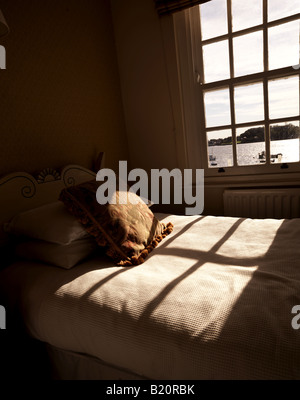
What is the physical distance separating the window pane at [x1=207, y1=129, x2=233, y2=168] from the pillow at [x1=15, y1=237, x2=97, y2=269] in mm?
1417

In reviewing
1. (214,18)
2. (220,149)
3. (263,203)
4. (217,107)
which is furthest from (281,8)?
(263,203)

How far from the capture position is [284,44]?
1946 millimetres

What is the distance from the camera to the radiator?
1.99m

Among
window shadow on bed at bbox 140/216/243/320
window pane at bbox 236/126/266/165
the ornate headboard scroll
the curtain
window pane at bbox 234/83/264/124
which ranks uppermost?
the curtain

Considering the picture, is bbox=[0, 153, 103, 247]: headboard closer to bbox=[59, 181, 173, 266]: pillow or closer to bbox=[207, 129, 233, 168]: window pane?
bbox=[59, 181, 173, 266]: pillow

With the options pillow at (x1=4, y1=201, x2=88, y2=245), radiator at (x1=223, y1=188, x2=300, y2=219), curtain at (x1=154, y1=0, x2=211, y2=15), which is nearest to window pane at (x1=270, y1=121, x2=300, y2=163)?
radiator at (x1=223, y1=188, x2=300, y2=219)

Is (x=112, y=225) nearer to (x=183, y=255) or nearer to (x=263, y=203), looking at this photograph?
(x=183, y=255)

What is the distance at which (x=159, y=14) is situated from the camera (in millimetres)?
2143

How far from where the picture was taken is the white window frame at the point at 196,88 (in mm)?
2035

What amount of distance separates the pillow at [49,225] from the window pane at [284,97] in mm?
1721

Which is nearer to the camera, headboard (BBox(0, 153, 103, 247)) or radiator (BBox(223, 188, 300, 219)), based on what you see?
headboard (BBox(0, 153, 103, 247))

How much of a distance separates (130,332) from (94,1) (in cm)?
245

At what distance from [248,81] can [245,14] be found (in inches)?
18.8

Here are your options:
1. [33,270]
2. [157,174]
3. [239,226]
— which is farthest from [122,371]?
[157,174]
